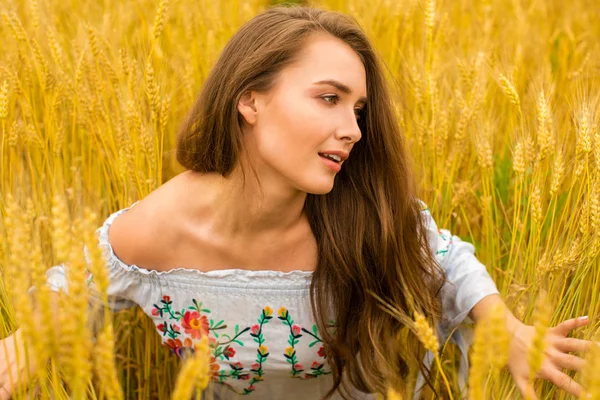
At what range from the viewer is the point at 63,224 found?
699 mm

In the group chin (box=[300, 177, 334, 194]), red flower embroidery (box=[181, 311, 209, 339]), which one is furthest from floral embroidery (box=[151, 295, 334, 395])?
chin (box=[300, 177, 334, 194])

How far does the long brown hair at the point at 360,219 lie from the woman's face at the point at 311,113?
0.22ft

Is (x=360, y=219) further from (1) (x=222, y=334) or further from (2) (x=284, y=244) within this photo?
(1) (x=222, y=334)

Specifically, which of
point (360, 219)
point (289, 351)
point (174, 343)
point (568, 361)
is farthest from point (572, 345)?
point (174, 343)

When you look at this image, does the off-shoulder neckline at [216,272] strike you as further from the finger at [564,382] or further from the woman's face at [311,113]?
the finger at [564,382]

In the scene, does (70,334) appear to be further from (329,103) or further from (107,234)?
(107,234)

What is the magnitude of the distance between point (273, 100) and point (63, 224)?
744mm

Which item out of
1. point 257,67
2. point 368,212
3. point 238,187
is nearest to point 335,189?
point 368,212

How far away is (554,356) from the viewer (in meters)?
1.22

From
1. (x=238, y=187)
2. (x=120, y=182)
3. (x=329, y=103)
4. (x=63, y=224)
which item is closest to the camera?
(x=63, y=224)

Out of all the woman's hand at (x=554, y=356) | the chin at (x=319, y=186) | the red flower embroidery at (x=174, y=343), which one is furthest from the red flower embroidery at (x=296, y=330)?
the woman's hand at (x=554, y=356)

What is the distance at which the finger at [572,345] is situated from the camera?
118 cm

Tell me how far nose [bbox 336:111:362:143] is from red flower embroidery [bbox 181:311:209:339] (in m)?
0.54

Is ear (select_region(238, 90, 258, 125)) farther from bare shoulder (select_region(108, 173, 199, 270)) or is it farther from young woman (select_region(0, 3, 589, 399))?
bare shoulder (select_region(108, 173, 199, 270))
